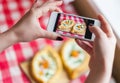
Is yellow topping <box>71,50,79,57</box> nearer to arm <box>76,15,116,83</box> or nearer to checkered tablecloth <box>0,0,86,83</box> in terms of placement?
checkered tablecloth <box>0,0,86,83</box>

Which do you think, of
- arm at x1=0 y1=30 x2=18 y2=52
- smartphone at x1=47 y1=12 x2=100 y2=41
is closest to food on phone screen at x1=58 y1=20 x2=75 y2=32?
smartphone at x1=47 y1=12 x2=100 y2=41

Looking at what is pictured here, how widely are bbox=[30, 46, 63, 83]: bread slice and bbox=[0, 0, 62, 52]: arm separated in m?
0.16

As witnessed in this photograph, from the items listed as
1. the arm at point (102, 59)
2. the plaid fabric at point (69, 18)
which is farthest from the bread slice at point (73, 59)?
the arm at point (102, 59)

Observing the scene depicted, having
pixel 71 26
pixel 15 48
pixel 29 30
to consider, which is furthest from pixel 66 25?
pixel 15 48

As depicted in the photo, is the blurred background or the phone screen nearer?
the phone screen

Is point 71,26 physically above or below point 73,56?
above

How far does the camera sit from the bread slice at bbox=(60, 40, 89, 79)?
873 mm

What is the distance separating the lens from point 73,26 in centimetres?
77

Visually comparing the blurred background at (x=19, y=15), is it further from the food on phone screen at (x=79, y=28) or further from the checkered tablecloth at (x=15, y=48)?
the food on phone screen at (x=79, y=28)

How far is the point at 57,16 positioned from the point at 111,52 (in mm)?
249

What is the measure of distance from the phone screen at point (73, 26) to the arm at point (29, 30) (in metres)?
0.05

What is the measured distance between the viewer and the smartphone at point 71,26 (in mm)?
743

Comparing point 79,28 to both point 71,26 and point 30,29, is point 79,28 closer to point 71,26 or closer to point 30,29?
point 71,26

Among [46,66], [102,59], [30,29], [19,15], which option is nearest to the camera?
[102,59]
